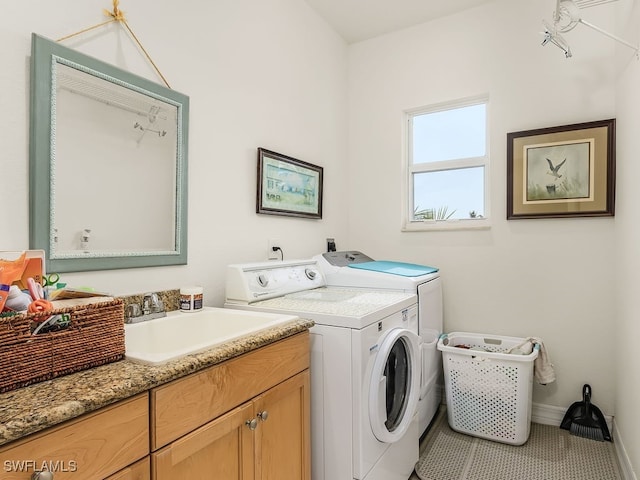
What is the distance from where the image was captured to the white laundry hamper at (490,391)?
217 cm

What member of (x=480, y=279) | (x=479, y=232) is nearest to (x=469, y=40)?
(x=479, y=232)

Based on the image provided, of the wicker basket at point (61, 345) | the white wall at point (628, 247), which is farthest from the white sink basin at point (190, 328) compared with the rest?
the white wall at point (628, 247)

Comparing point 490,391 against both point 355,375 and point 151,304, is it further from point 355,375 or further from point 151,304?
point 151,304

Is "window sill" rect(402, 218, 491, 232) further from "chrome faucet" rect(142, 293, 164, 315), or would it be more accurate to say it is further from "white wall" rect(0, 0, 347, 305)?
"chrome faucet" rect(142, 293, 164, 315)

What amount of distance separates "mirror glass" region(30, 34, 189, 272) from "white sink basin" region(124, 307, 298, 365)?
26 centimetres

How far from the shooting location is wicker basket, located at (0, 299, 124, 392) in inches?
29.2

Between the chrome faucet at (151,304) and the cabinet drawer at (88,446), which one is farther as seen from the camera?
the chrome faucet at (151,304)

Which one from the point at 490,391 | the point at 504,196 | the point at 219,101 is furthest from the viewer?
the point at 504,196

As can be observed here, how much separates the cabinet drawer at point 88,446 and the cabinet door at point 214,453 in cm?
8

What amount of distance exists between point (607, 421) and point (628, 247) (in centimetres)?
116

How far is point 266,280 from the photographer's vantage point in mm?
1860

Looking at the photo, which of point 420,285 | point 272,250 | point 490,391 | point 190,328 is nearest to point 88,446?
point 190,328

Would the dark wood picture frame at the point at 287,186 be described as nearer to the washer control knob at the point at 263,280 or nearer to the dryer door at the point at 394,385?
the washer control knob at the point at 263,280

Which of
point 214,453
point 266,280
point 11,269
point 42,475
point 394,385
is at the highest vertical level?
point 11,269
